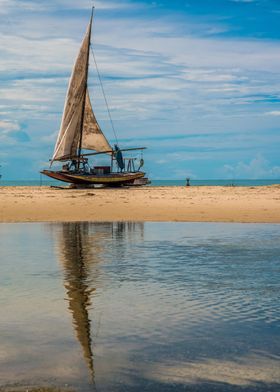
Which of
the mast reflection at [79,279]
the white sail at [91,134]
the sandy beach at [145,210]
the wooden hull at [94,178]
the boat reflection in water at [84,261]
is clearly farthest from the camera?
the white sail at [91,134]

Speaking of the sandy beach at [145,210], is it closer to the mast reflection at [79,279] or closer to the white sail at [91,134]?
the mast reflection at [79,279]

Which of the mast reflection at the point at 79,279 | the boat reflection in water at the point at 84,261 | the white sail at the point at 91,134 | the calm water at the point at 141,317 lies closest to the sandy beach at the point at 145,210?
the boat reflection in water at the point at 84,261

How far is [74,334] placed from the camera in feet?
28.6

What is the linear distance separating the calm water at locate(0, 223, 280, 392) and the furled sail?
184 ft

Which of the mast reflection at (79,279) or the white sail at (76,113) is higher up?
the white sail at (76,113)

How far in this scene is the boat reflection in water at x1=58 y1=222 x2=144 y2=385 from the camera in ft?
29.6

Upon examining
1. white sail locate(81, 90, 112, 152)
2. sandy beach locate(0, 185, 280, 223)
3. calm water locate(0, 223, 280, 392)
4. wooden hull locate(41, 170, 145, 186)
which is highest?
white sail locate(81, 90, 112, 152)

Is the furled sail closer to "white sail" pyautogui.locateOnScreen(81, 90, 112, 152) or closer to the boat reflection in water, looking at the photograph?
"white sail" pyautogui.locateOnScreen(81, 90, 112, 152)

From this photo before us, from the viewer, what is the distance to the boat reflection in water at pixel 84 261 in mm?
9023

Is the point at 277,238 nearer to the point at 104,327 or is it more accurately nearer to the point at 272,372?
the point at 104,327

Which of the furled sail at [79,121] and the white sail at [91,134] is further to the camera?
the white sail at [91,134]

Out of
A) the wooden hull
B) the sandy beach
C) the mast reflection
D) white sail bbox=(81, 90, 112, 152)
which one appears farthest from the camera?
white sail bbox=(81, 90, 112, 152)

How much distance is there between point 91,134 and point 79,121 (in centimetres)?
223

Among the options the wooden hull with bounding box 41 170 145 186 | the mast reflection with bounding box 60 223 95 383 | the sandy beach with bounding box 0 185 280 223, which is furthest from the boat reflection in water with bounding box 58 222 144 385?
the wooden hull with bounding box 41 170 145 186
